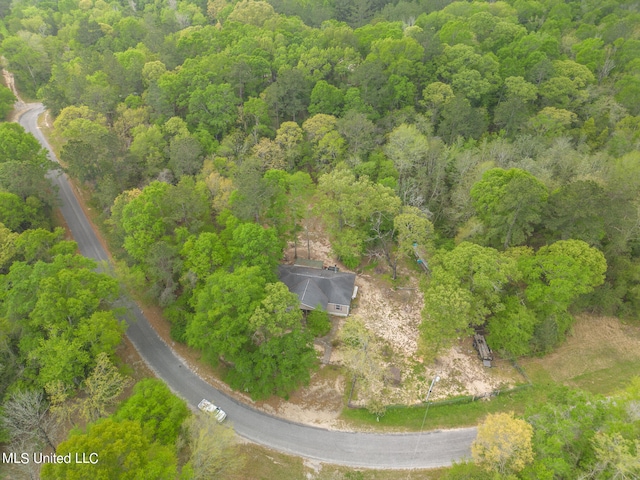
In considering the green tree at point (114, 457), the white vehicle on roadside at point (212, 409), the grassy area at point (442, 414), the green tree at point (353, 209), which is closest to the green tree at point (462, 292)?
the grassy area at point (442, 414)

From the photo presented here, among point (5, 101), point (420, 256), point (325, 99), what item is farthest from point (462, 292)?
point (5, 101)

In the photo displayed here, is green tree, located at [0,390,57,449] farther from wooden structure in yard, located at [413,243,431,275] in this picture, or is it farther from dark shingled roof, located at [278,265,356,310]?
wooden structure in yard, located at [413,243,431,275]

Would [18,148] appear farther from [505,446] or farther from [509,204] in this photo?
[505,446]

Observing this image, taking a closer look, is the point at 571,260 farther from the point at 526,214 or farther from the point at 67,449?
the point at 67,449

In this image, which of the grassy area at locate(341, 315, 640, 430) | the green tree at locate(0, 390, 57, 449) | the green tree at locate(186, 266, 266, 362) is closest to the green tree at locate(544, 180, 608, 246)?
the grassy area at locate(341, 315, 640, 430)

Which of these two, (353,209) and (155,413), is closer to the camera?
(155,413)

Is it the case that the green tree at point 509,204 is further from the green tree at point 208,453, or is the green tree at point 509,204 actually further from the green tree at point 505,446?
the green tree at point 208,453
